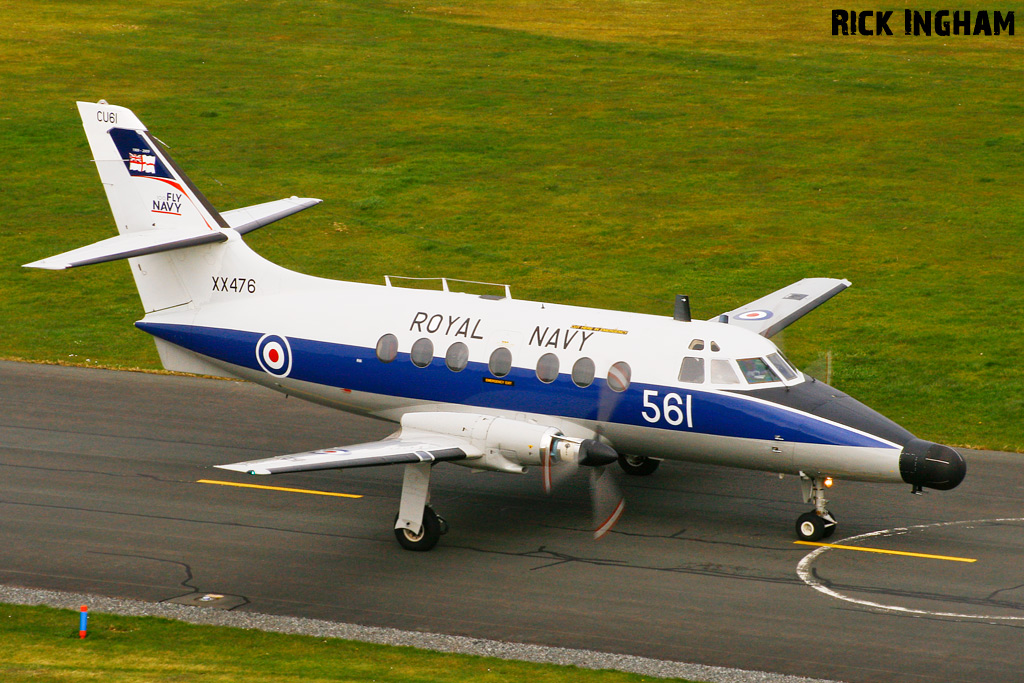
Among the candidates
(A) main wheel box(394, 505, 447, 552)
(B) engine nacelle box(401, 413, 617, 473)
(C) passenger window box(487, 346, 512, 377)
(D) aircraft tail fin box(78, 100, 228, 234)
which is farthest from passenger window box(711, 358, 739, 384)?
(D) aircraft tail fin box(78, 100, 228, 234)

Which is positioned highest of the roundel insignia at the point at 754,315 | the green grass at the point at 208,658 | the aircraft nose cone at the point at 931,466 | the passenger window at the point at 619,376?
the roundel insignia at the point at 754,315

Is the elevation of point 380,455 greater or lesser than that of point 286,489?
greater

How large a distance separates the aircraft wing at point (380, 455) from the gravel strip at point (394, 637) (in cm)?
219

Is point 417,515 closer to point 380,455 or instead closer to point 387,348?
point 380,455

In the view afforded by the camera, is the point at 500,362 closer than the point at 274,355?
Yes

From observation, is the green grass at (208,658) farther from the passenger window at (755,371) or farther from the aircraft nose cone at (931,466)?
the passenger window at (755,371)

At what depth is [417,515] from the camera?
20.6 meters

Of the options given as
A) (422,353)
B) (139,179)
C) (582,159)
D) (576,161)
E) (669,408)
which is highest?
(582,159)

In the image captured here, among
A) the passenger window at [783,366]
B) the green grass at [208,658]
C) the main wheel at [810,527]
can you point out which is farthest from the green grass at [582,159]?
the green grass at [208,658]

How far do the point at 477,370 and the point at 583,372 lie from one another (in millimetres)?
1946

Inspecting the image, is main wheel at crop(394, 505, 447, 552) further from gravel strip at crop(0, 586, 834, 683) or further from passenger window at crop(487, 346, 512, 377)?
gravel strip at crop(0, 586, 834, 683)

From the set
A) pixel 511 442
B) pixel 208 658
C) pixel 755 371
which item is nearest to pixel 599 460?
pixel 511 442

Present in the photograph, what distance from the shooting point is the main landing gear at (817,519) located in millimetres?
20781

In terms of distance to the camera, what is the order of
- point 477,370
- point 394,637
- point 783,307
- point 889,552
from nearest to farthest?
1. point 394,637
2. point 889,552
3. point 477,370
4. point 783,307
